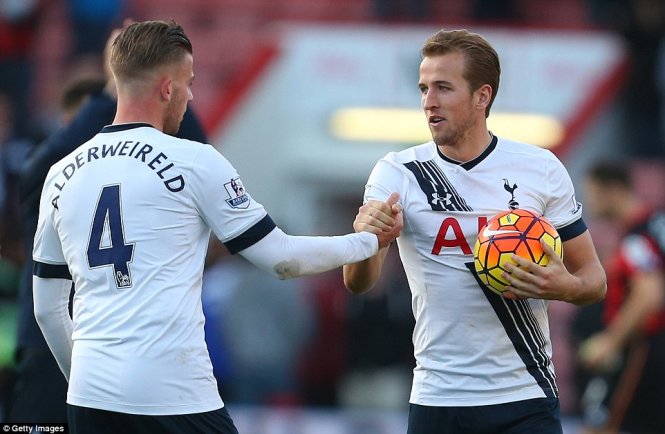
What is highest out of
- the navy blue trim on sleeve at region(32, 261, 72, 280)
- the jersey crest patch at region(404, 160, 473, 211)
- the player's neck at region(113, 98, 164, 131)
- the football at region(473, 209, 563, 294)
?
the player's neck at region(113, 98, 164, 131)

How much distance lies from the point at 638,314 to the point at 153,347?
5871 millimetres

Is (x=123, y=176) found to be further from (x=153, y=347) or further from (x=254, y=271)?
(x=254, y=271)

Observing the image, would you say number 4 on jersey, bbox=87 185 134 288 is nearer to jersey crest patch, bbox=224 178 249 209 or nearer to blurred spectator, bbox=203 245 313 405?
jersey crest patch, bbox=224 178 249 209

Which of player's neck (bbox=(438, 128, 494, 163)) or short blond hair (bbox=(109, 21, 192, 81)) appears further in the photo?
player's neck (bbox=(438, 128, 494, 163))

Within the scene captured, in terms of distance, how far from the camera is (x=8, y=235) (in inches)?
393

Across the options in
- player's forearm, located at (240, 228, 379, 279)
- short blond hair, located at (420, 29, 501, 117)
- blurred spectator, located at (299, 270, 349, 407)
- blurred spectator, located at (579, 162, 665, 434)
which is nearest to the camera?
player's forearm, located at (240, 228, 379, 279)

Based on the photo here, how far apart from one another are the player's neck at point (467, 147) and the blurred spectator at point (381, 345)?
7.33m

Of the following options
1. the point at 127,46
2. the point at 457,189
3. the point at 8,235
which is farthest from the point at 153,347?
the point at 8,235

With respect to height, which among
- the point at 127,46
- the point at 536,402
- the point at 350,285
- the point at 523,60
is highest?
the point at 523,60

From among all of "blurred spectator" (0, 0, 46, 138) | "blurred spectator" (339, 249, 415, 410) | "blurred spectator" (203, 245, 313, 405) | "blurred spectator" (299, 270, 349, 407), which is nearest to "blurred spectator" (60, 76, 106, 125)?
"blurred spectator" (203, 245, 313, 405)

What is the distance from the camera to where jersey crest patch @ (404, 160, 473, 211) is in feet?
A: 18.6

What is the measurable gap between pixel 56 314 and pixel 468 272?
178cm

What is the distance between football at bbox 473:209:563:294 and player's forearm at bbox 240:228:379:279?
0.52 meters

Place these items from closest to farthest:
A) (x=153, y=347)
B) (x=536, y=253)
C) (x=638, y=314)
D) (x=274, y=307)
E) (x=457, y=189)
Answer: (x=153, y=347) < (x=536, y=253) < (x=457, y=189) < (x=638, y=314) < (x=274, y=307)
